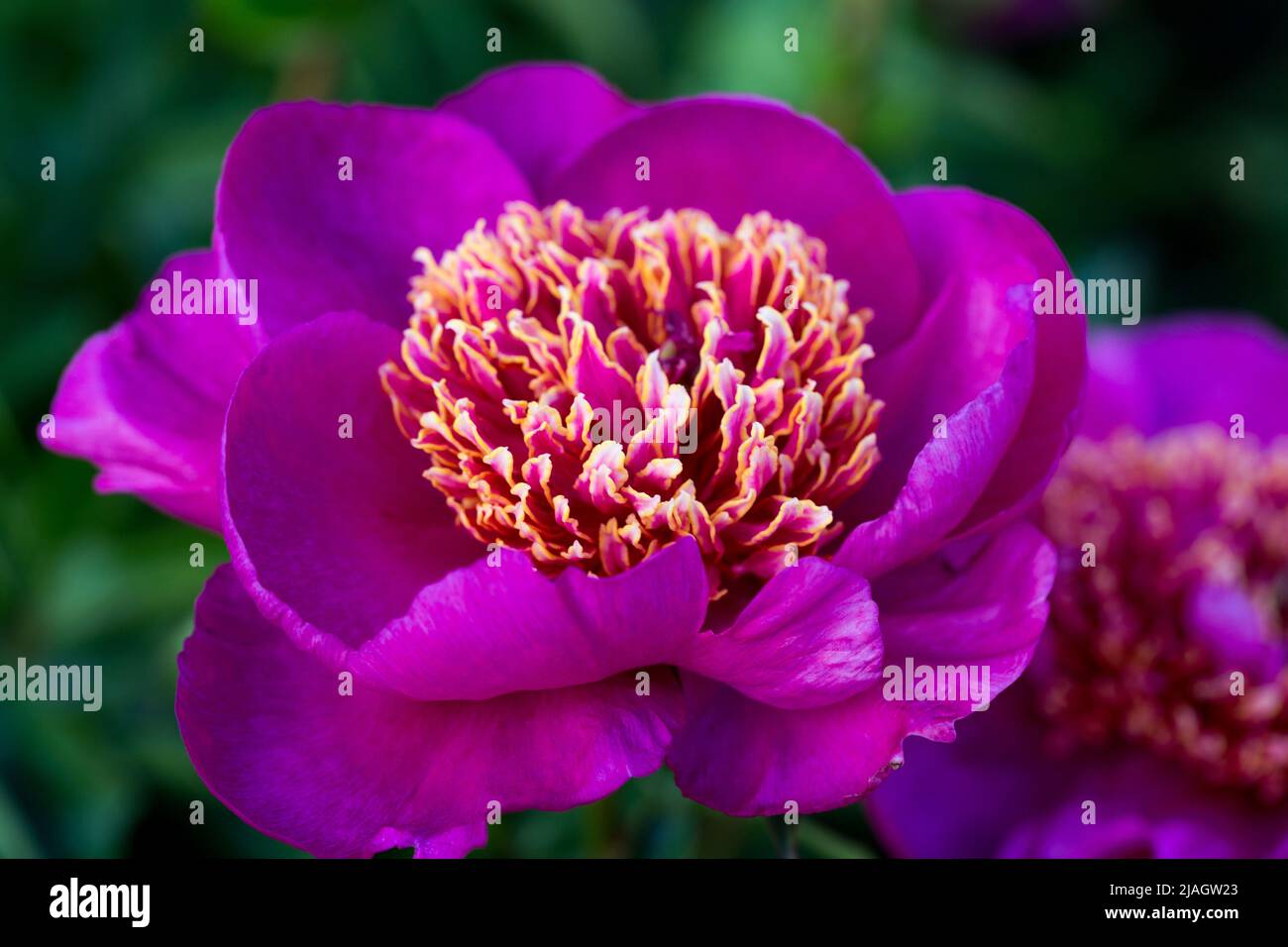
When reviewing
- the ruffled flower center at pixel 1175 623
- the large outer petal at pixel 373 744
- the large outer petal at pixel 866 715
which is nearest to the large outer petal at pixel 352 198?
the large outer petal at pixel 373 744

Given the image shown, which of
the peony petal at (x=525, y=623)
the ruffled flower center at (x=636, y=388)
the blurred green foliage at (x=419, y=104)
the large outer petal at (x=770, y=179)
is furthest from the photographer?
the blurred green foliage at (x=419, y=104)

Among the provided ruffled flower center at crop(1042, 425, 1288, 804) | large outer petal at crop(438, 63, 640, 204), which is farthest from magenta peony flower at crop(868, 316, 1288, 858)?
large outer petal at crop(438, 63, 640, 204)

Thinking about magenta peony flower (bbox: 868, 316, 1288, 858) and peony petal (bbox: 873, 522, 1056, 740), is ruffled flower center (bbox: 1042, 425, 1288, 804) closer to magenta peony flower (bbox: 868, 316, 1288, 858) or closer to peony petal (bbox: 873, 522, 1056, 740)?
magenta peony flower (bbox: 868, 316, 1288, 858)

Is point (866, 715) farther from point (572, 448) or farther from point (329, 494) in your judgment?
point (329, 494)

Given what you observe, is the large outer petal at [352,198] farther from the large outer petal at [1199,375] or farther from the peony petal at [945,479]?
the large outer petal at [1199,375]

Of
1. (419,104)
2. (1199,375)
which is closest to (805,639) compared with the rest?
(1199,375)
